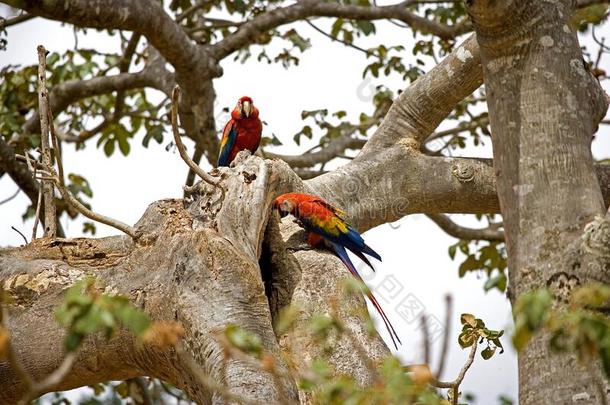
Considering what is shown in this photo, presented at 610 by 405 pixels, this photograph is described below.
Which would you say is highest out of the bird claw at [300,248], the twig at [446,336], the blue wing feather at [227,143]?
the blue wing feather at [227,143]

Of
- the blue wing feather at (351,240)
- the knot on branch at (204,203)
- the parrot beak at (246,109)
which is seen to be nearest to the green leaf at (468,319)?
the blue wing feather at (351,240)

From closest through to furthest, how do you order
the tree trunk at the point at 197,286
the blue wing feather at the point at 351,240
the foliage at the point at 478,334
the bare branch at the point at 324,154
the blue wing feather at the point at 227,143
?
the tree trunk at the point at 197,286, the foliage at the point at 478,334, the blue wing feather at the point at 351,240, the blue wing feather at the point at 227,143, the bare branch at the point at 324,154

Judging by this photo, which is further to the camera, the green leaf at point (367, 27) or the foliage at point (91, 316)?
the green leaf at point (367, 27)

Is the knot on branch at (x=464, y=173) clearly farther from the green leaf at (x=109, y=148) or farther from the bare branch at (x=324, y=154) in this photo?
the green leaf at (x=109, y=148)

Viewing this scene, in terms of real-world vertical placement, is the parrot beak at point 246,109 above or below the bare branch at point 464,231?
above

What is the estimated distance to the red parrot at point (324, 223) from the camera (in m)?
3.77

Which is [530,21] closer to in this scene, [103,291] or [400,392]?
[400,392]

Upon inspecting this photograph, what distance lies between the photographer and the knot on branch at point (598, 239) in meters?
2.26

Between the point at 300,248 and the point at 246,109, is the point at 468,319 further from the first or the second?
the point at 246,109

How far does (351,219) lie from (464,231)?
9.21 ft

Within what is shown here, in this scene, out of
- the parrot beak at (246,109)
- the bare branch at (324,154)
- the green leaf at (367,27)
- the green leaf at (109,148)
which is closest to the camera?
the parrot beak at (246,109)

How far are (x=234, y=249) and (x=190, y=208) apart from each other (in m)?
0.54

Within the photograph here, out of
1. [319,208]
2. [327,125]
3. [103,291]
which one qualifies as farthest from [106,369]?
[327,125]

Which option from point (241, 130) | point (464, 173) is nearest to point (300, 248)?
point (464, 173)
